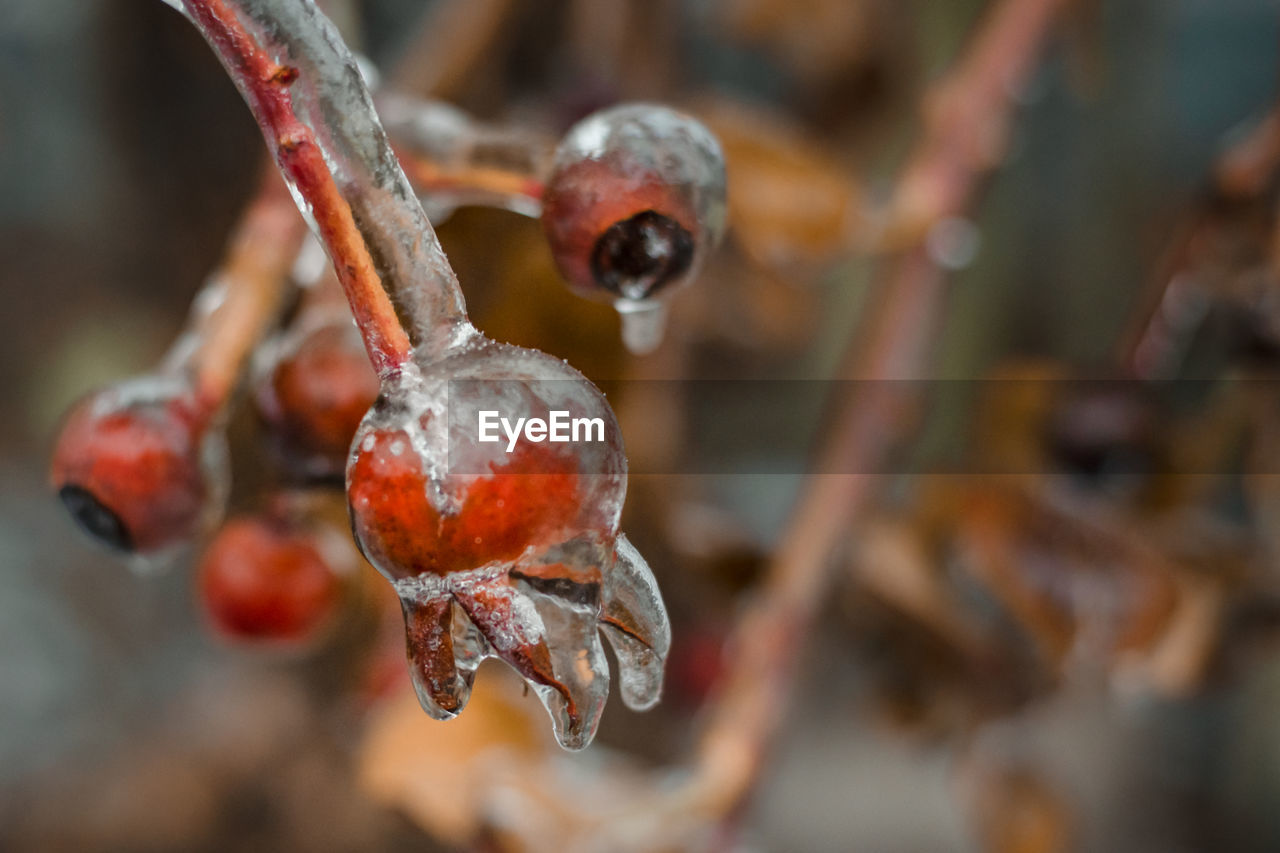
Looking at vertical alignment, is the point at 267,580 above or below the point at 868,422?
below

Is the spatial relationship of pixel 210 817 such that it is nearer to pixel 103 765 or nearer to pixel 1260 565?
pixel 103 765

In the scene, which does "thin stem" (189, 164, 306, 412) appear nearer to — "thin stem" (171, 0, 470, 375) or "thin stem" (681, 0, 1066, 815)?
"thin stem" (171, 0, 470, 375)

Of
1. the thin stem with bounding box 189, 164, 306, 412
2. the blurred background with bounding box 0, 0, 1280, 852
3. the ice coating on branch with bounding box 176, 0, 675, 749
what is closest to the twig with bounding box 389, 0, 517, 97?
the blurred background with bounding box 0, 0, 1280, 852

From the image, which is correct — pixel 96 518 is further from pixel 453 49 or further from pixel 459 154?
pixel 453 49

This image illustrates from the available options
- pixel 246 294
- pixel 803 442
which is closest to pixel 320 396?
pixel 246 294

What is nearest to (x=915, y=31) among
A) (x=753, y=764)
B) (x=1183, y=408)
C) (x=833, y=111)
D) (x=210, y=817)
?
(x=833, y=111)

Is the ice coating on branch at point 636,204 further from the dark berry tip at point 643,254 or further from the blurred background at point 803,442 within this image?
the blurred background at point 803,442
